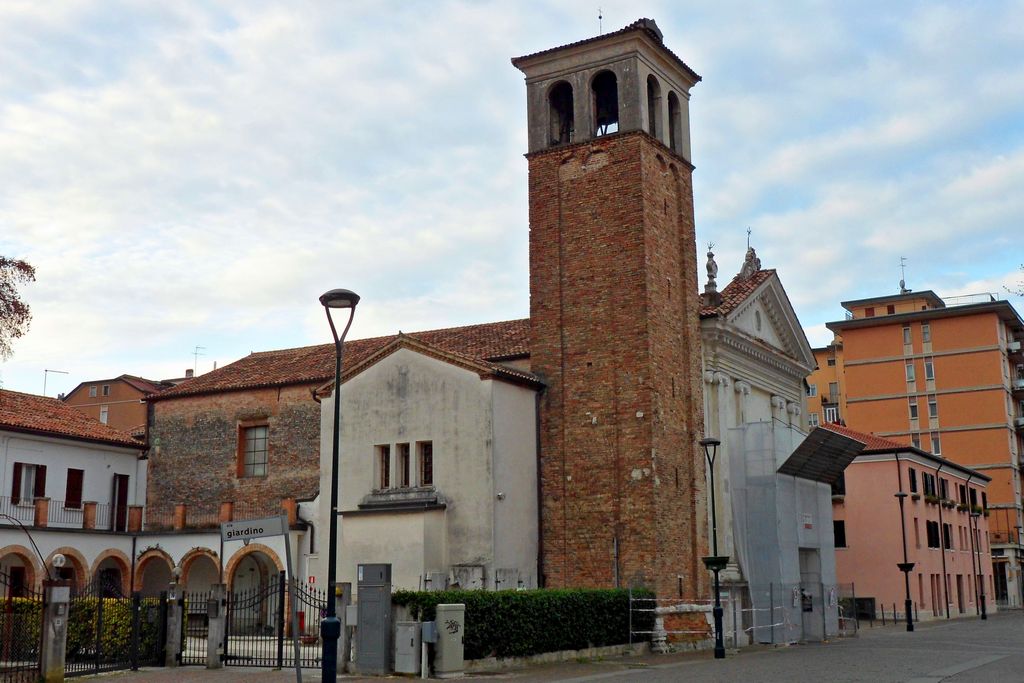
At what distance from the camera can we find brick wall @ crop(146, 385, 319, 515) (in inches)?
1385

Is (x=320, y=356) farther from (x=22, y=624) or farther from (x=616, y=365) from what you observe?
(x=22, y=624)

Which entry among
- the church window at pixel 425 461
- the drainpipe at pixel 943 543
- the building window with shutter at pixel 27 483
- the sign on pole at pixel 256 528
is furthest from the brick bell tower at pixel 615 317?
the drainpipe at pixel 943 543

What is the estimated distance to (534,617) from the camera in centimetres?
2195

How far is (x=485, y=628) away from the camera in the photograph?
20688mm

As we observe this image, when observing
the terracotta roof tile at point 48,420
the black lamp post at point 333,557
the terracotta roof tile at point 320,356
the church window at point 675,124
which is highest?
the church window at point 675,124

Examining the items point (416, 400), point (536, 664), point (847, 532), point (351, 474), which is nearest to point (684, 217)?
point (416, 400)

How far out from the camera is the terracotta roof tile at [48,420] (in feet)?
112

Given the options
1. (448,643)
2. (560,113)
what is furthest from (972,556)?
(448,643)

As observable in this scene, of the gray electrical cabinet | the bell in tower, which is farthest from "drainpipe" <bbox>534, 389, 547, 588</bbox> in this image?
the gray electrical cabinet

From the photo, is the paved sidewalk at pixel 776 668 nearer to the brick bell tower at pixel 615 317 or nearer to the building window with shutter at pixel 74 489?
the brick bell tower at pixel 615 317

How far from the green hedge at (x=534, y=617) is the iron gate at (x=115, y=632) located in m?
5.33

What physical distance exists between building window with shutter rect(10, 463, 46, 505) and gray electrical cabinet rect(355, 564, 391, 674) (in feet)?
59.2

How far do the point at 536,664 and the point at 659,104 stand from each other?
1689 cm

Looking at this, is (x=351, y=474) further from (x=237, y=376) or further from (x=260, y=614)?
(x=237, y=376)
